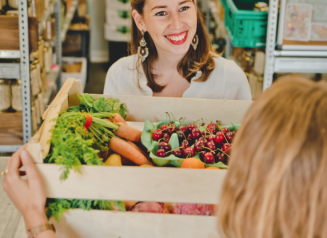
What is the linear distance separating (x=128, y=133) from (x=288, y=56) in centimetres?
184

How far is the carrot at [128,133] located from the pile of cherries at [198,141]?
0.28ft

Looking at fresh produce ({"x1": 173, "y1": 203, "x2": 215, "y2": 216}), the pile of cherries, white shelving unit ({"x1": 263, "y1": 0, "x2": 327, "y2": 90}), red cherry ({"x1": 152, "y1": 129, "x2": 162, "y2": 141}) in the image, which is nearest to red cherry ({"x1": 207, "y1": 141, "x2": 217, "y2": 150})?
the pile of cherries

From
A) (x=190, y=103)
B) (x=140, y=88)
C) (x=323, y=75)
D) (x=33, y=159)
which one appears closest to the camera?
(x=33, y=159)

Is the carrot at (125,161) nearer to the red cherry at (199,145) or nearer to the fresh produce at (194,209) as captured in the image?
the red cherry at (199,145)

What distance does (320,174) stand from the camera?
58 cm

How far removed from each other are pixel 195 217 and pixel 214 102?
0.73 meters

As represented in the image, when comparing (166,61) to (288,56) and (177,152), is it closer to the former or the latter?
(177,152)

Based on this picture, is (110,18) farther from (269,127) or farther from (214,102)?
(269,127)

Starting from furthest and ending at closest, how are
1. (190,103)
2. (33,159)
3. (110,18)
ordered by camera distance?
(110,18) < (190,103) < (33,159)

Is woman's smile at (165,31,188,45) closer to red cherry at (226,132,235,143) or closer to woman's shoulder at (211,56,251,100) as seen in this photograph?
woman's shoulder at (211,56,251,100)

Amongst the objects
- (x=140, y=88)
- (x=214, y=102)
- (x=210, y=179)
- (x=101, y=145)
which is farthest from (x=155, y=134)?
(x=140, y=88)

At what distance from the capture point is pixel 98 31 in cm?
760

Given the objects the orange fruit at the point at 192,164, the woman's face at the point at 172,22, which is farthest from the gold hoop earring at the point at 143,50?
the orange fruit at the point at 192,164

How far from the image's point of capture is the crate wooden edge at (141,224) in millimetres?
1086
